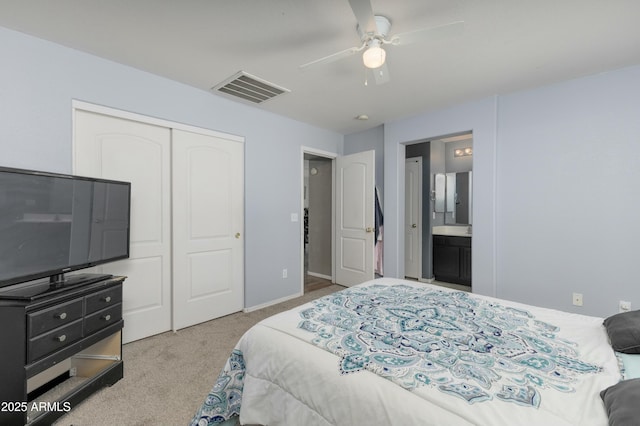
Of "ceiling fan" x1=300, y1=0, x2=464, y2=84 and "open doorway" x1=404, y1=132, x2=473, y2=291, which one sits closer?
"ceiling fan" x1=300, y1=0, x2=464, y2=84

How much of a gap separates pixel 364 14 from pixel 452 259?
13.2 ft

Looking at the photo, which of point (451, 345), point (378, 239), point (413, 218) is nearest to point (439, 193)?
point (413, 218)

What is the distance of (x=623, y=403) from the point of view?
0.81m

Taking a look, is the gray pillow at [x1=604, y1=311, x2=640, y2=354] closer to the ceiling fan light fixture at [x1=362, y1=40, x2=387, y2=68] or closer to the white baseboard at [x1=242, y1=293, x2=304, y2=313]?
the ceiling fan light fixture at [x1=362, y1=40, x2=387, y2=68]

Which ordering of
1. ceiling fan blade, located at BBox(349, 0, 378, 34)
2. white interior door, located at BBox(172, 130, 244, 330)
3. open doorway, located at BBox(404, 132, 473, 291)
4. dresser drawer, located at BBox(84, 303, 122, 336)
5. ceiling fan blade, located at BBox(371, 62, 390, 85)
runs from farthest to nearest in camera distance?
open doorway, located at BBox(404, 132, 473, 291), white interior door, located at BBox(172, 130, 244, 330), ceiling fan blade, located at BBox(371, 62, 390, 85), dresser drawer, located at BBox(84, 303, 122, 336), ceiling fan blade, located at BBox(349, 0, 378, 34)

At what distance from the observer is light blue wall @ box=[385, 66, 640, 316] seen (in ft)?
8.42

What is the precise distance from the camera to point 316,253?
5285mm

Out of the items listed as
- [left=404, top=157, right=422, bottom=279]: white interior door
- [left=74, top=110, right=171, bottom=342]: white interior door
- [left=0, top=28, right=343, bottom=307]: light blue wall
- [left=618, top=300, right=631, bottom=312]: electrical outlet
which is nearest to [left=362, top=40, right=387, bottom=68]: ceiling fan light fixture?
[left=0, top=28, right=343, bottom=307]: light blue wall

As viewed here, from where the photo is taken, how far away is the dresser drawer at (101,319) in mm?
1862

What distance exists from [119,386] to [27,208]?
1.33 meters

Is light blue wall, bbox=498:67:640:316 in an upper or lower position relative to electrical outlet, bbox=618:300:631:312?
upper

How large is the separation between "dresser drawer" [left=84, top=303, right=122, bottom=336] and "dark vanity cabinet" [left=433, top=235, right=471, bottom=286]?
4358 millimetres

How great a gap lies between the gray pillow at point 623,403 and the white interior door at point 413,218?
13.0 ft

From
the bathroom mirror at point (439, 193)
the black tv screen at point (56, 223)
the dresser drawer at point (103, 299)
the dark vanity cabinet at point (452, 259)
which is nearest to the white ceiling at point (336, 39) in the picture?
the black tv screen at point (56, 223)
